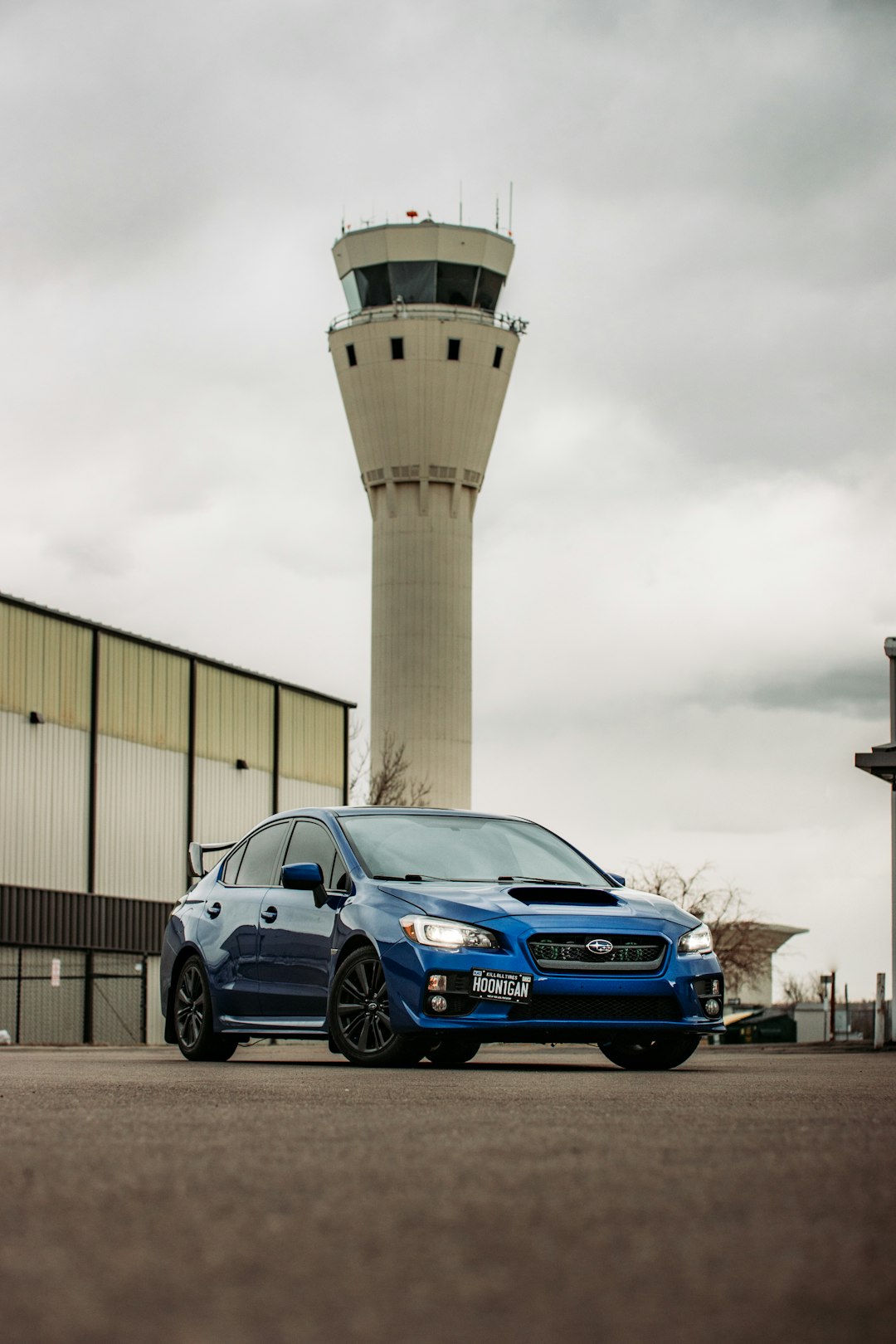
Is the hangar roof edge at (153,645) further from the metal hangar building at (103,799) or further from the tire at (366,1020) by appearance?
the tire at (366,1020)

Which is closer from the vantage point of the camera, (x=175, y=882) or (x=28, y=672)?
(x=28, y=672)

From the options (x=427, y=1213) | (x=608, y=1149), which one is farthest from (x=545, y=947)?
(x=427, y=1213)

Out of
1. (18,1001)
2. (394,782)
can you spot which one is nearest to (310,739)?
(394,782)

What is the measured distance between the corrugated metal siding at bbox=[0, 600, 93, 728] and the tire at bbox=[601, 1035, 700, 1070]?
3543 centimetres

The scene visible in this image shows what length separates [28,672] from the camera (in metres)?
46.2

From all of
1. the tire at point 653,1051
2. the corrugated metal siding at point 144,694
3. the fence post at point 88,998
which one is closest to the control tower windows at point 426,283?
the corrugated metal siding at point 144,694

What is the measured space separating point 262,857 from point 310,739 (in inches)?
1823

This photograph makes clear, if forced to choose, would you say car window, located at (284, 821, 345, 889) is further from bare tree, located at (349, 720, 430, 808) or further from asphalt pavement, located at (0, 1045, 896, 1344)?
bare tree, located at (349, 720, 430, 808)

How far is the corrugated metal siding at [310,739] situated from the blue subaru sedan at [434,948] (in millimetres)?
44540

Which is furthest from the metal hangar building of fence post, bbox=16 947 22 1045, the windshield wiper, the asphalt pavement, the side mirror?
the asphalt pavement

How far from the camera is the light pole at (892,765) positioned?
24766 mm

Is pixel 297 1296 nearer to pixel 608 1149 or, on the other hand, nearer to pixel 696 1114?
pixel 608 1149

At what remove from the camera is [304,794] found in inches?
2296

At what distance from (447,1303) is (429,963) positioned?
7754 millimetres
